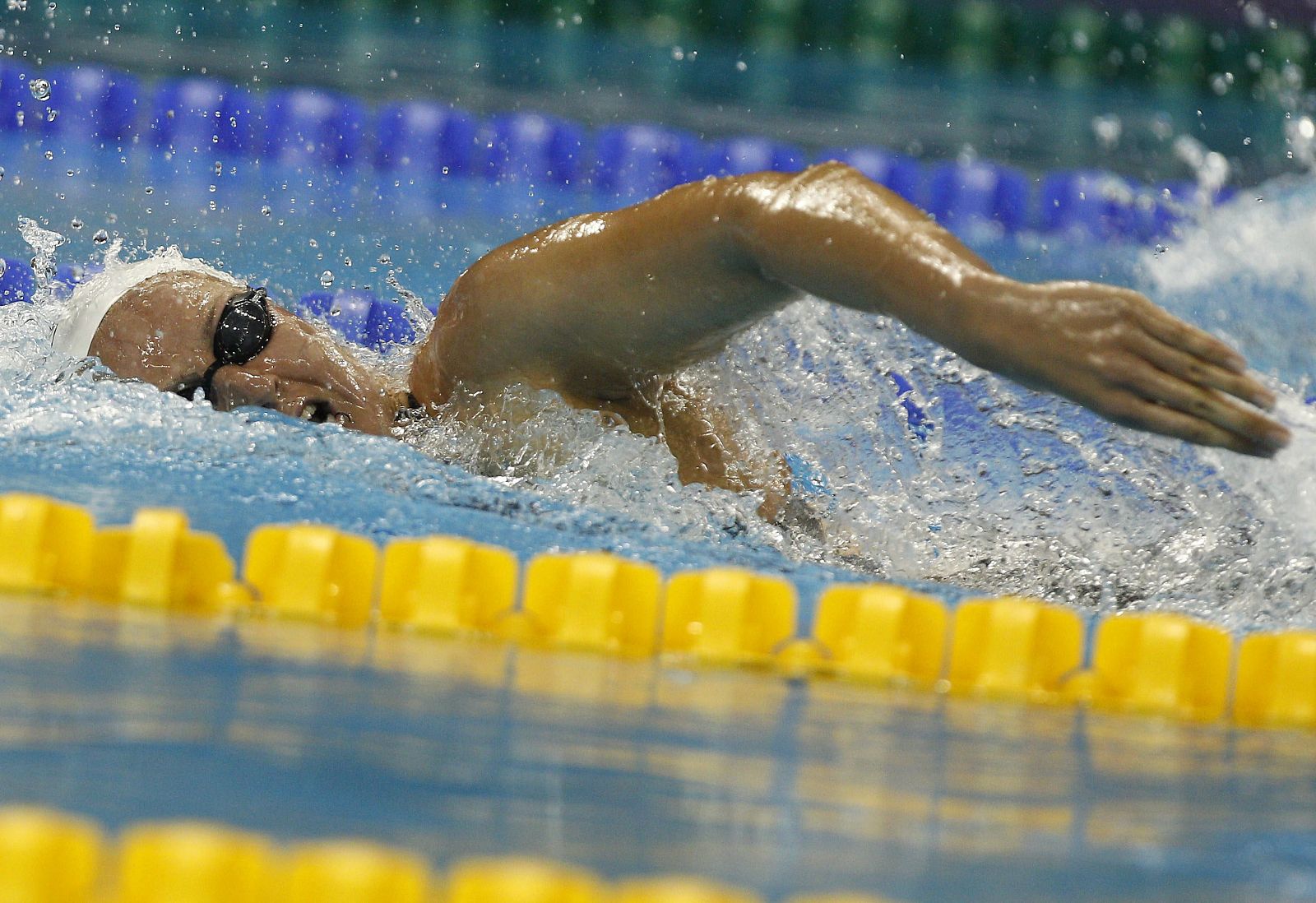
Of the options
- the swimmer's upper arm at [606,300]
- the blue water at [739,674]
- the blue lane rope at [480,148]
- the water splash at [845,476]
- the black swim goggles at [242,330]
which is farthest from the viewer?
the blue lane rope at [480,148]

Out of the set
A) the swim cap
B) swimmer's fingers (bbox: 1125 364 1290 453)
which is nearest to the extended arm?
swimmer's fingers (bbox: 1125 364 1290 453)

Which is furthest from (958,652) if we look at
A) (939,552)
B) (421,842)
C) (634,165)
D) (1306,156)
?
(1306,156)

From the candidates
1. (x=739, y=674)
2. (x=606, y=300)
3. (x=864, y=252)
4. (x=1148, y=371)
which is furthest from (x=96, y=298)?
(x=1148, y=371)

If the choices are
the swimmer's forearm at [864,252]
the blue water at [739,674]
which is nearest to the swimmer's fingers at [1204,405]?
the swimmer's forearm at [864,252]

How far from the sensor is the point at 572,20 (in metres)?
12.9

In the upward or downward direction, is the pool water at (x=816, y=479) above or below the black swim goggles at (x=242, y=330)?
below

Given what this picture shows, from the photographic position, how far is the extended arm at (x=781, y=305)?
1.80 m

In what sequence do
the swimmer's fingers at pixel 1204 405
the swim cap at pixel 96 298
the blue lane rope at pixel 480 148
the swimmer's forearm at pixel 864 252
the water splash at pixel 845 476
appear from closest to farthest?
the swimmer's fingers at pixel 1204 405 → the swimmer's forearm at pixel 864 252 → the water splash at pixel 845 476 → the swim cap at pixel 96 298 → the blue lane rope at pixel 480 148

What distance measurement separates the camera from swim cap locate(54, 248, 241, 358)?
10.2 ft

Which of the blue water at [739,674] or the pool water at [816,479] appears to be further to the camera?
the pool water at [816,479]

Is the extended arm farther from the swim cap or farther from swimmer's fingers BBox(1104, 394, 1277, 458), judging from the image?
the swim cap

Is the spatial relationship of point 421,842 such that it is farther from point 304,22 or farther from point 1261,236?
point 304,22

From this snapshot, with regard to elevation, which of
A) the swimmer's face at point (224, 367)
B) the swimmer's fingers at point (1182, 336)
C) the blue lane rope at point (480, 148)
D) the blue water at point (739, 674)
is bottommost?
the blue water at point (739, 674)

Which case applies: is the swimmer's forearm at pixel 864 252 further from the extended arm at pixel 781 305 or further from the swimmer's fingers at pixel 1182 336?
the swimmer's fingers at pixel 1182 336
